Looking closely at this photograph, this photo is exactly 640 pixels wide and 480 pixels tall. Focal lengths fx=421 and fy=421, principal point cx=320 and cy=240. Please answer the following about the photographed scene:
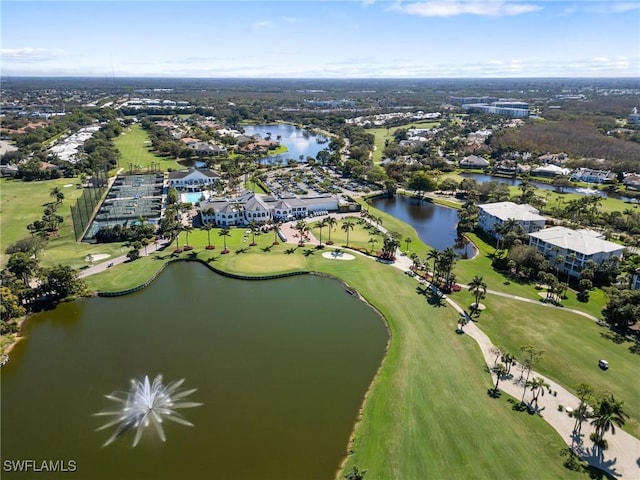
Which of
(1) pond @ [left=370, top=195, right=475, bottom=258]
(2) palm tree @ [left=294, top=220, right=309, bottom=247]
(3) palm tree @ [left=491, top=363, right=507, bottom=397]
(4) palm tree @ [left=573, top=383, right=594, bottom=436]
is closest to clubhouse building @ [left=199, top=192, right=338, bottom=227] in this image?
(2) palm tree @ [left=294, top=220, right=309, bottom=247]

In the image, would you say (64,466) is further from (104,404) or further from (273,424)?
(273,424)

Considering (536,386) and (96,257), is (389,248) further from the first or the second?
(96,257)

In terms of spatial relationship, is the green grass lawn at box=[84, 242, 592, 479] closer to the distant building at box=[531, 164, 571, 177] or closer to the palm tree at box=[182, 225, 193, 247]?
the palm tree at box=[182, 225, 193, 247]

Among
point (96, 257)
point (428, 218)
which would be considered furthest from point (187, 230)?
point (428, 218)

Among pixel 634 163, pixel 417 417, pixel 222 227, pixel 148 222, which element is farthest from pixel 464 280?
pixel 634 163

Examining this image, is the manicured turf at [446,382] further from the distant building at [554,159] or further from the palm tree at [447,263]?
the distant building at [554,159]

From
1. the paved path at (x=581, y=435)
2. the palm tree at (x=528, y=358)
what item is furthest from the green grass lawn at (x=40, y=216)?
the palm tree at (x=528, y=358)
